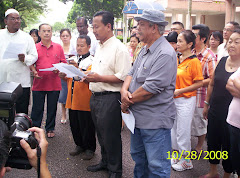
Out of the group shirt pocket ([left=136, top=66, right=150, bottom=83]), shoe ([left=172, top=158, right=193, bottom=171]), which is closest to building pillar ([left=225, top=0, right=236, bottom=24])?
shoe ([left=172, top=158, right=193, bottom=171])

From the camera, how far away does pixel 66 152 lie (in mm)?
4062

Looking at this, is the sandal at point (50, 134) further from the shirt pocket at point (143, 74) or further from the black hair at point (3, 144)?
the black hair at point (3, 144)

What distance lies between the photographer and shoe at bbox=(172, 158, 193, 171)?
3.49m

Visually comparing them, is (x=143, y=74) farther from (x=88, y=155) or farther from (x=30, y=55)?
(x=30, y=55)

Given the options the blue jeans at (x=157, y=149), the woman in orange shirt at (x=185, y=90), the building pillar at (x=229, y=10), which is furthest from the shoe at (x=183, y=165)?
the building pillar at (x=229, y=10)

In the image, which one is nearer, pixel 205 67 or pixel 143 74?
pixel 143 74

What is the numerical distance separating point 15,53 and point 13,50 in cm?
8

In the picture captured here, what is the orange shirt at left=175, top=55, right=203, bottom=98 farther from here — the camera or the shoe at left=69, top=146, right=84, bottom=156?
the camera

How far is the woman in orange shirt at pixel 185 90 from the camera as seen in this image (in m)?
3.30

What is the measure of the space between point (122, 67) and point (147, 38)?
0.61 m

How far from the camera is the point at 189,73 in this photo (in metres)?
3.33

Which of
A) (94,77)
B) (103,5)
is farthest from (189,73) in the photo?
(103,5)

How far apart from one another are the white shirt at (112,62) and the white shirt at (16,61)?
1656mm

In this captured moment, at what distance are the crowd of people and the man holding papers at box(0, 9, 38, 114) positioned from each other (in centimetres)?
2
